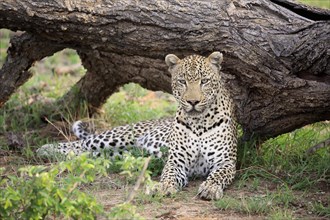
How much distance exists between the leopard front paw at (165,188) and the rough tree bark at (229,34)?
145cm

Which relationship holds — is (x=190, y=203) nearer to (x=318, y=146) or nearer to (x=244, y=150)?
(x=244, y=150)

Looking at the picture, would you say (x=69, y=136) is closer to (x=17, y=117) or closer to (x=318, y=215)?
(x=17, y=117)

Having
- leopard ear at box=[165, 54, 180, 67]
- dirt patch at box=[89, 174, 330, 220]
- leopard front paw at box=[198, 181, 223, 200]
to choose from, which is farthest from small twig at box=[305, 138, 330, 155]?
leopard ear at box=[165, 54, 180, 67]

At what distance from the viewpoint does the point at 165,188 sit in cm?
774

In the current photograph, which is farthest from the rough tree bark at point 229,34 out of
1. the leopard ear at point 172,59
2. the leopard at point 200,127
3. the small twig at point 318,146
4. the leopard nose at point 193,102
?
the leopard nose at point 193,102

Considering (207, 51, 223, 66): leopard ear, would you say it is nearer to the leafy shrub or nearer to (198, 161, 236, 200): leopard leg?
(198, 161, 236, 200): leopard leg

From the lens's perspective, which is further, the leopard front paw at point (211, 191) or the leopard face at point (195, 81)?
the leopard face at point (195, 81)

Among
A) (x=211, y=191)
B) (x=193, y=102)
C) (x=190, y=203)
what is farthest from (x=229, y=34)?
(x=190, y=203)

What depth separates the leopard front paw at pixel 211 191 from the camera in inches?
299

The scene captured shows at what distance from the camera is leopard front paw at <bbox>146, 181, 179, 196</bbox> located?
761 cm

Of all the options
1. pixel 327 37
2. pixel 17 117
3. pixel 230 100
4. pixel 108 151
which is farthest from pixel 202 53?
pixel 17 117

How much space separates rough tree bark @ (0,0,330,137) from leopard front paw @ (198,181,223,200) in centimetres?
129

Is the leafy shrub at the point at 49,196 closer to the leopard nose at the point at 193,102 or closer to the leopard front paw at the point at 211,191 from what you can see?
the leopard front paw at the point at 211,191

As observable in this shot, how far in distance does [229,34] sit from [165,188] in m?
1.74
